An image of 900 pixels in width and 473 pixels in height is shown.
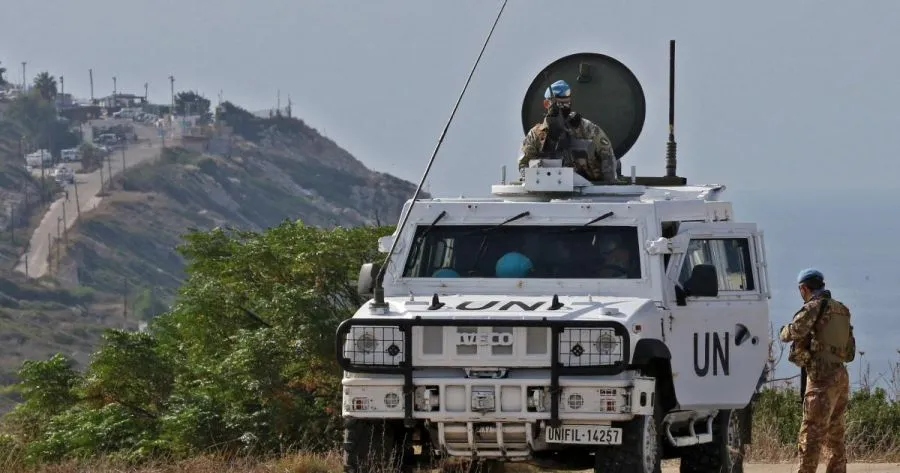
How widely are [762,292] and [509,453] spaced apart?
8.56 feet

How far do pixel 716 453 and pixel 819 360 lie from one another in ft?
3.73

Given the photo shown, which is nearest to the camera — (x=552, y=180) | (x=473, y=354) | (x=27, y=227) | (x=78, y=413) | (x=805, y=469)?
(x=473, y=354)

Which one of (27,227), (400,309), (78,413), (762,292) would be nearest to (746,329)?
(762,292)

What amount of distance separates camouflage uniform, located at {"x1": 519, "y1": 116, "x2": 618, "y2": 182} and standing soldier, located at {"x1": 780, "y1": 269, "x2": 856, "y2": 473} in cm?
271

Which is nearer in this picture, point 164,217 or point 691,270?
point 691,270

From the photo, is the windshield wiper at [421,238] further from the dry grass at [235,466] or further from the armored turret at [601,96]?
the armored turret at [601,96]

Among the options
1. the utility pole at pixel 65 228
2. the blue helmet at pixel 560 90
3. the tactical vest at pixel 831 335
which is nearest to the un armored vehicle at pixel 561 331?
the tactical vest at pixel 831 335

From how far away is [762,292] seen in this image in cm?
1404

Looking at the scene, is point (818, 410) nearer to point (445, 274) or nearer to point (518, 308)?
point (518, 308)

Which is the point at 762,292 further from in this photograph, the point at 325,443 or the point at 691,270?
the point at 325,443

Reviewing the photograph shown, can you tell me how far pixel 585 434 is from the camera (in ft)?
39.5

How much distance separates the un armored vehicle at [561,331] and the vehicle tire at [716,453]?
12 mm

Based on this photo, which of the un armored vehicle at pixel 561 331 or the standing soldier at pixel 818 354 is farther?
the standing soldier at pixel 818 354

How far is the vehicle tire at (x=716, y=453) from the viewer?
46.2 ft
